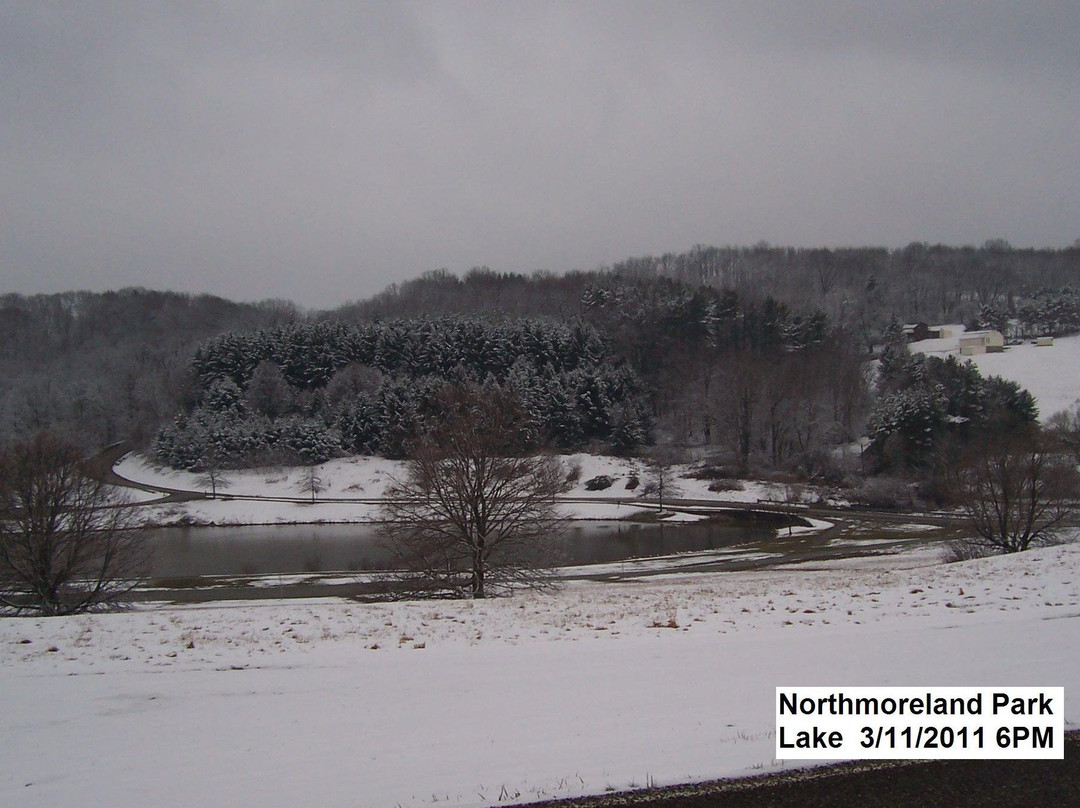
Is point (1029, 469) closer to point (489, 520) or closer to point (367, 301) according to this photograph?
point (489, 520)

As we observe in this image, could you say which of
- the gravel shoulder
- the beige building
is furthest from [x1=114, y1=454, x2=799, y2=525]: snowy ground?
the gravel shoulder

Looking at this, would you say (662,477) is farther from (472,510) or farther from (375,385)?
(472,510)

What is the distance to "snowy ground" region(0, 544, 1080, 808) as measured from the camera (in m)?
6.20

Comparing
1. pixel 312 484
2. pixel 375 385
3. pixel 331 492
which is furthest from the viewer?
pixel 375 385

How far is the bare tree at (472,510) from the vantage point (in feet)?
75.5

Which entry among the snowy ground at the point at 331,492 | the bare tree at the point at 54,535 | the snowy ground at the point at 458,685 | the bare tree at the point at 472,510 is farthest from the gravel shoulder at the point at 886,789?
the snowy ground at the point at 331,492

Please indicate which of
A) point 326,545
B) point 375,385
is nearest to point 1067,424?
point 326,545

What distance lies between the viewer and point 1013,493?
2738 centimetres

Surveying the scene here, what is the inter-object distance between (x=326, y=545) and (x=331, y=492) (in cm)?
2412

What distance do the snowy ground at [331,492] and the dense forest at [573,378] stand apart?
9.05 feet

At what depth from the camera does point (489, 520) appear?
24.1m

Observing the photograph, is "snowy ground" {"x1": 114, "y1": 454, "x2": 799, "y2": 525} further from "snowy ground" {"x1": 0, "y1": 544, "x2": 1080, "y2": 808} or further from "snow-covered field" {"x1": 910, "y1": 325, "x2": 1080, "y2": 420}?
"snowy ground" {"x1": 0, "y1": 544, "x2": 1080, "y2": 808}

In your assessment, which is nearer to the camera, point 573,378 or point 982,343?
point 573,378

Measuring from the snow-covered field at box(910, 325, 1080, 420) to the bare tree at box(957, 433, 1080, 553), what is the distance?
170 feet
